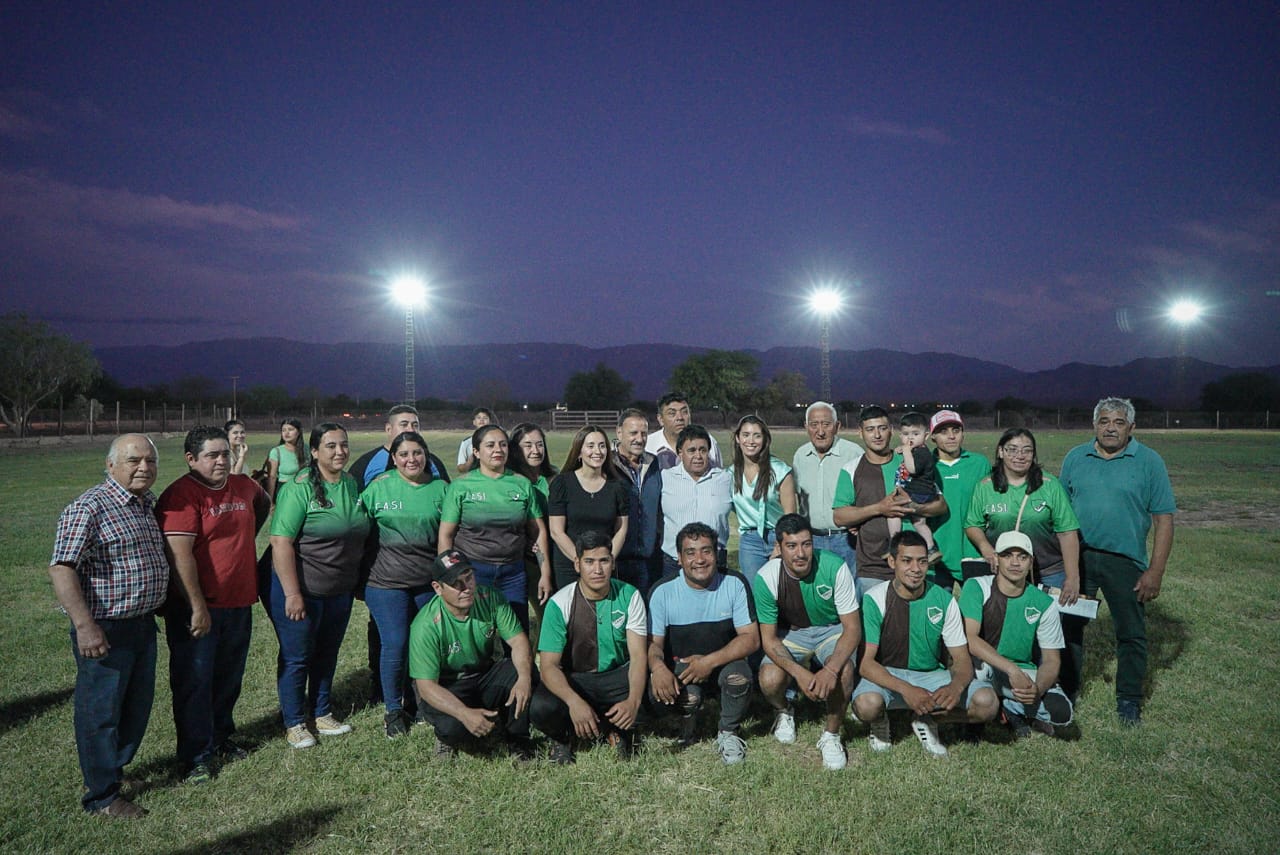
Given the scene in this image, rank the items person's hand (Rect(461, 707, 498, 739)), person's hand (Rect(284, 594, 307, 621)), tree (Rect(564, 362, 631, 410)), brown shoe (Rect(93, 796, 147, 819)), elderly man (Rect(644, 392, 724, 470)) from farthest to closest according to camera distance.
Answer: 1. tree (Rect(564, 362, 631, 410))
2. elderly man (Rect(644, 392, 724, 470))
3. person's hand (Rect(284, 594, 307, 621))
4. person's hand (Rect(461, 707, 498, 739))
5. brown shoe (Rect(93, 796, 147, 819))

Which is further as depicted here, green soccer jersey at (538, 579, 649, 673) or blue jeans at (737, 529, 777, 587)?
blue jeans at (737, 529, 777, 587)

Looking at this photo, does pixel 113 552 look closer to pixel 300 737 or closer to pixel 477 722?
pixel 300 737

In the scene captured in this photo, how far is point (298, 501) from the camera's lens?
4.29m

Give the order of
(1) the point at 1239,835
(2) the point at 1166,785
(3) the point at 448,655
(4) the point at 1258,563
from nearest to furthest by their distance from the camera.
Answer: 1. (1) the point at 1239,835
2. (2) the point at 1166,785
3. (3) the point at 448,655
4. (4) the point at 1258,563

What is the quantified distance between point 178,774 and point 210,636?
805 millimetres

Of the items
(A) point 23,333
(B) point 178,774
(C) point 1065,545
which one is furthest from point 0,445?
(C) point 1065,545

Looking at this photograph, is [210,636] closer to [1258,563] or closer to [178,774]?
[178,774]

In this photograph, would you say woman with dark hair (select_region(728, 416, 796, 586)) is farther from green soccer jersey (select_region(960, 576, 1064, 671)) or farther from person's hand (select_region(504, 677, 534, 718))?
person's hand (select_region(504, 677, 534, 718))

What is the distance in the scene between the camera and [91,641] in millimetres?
3344

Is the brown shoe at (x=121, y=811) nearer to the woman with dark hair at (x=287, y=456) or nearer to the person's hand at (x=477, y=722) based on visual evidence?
the person's hand at (x=477, y=722)

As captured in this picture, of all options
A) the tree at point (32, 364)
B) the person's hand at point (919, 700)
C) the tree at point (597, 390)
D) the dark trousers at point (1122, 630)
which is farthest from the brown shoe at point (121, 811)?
the tree at point (597, 390)

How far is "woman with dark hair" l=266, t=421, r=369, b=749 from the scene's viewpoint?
4.27 m

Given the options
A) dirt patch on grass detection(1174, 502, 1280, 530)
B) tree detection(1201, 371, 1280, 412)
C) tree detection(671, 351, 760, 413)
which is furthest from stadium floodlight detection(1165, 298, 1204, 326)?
dirt patch on grass detection(1174, 502, 1280, 530)

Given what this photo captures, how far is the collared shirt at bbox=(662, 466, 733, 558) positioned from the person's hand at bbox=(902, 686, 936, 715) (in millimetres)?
1562
